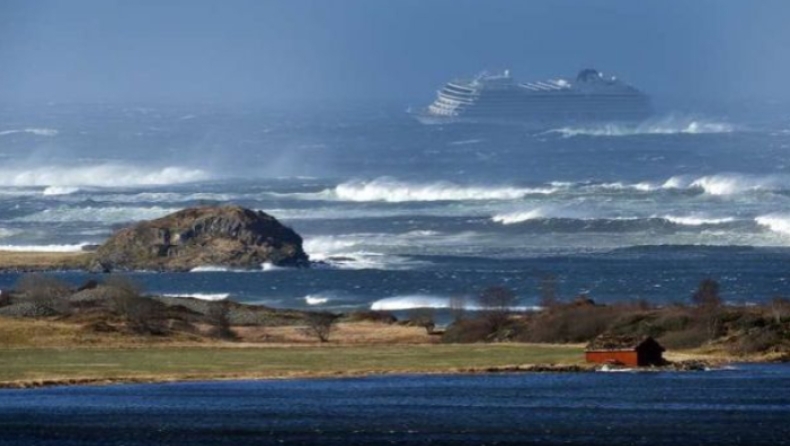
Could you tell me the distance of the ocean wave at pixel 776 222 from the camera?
295ft

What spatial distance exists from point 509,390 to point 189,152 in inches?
4162

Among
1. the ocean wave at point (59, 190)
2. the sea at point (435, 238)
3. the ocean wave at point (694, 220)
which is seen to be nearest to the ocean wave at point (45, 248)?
the sea at point (435, 238)

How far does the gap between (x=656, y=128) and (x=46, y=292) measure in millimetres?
116075

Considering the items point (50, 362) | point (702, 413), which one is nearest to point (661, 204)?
point (50, 362)

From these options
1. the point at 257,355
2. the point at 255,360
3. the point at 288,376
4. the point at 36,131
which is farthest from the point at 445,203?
the point at 36,131

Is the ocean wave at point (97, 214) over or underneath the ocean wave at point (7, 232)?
over

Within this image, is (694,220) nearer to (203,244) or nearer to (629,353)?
(203,244)

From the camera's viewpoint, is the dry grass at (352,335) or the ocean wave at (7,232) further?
the ocean wave at (7,232)

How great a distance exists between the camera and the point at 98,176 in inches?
5271

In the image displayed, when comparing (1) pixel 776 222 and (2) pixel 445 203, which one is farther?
(2) pixel 445 203

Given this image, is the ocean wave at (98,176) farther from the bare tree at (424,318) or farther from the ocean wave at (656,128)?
the bare tree at (424,318)

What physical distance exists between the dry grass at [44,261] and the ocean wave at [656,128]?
284 feet

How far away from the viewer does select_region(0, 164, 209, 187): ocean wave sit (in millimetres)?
129875

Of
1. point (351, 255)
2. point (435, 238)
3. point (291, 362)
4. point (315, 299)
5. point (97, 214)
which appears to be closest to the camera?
point (291, 362)
